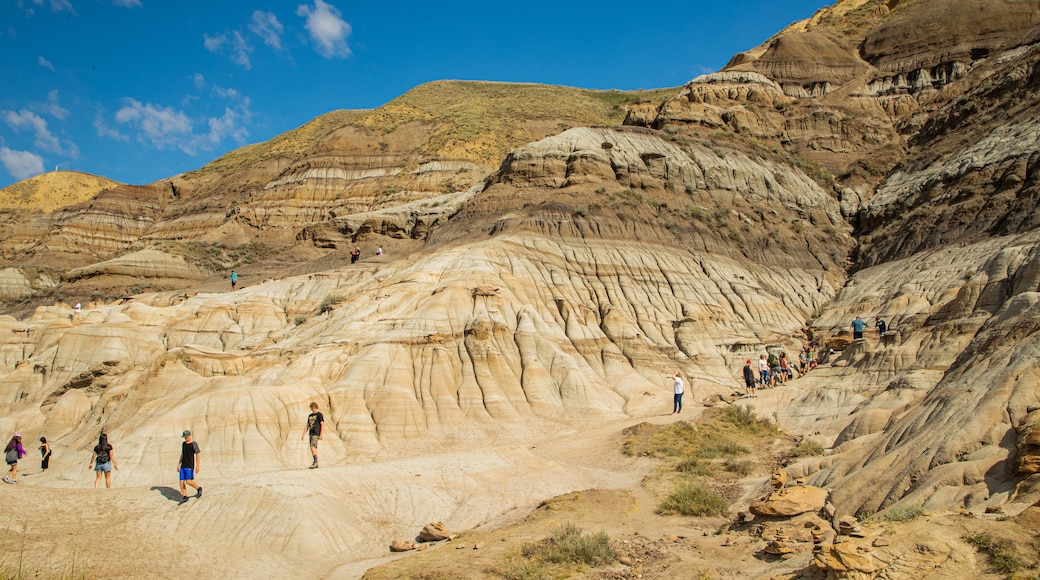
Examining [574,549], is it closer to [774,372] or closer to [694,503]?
[694,503]

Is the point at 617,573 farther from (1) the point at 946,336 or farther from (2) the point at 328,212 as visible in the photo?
(2) the point at 328,212

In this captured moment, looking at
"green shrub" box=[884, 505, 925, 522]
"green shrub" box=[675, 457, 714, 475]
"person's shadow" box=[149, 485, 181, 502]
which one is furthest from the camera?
"green shrub" box=[675, 457, 714, 475]

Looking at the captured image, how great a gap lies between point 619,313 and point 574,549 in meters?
21.9

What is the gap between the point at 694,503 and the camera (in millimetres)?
12734

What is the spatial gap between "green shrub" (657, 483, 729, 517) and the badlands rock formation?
5.71 ft

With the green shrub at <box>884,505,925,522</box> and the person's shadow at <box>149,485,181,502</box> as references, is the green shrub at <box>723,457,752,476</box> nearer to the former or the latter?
the green shrub at <box>884,505,925,522</box>

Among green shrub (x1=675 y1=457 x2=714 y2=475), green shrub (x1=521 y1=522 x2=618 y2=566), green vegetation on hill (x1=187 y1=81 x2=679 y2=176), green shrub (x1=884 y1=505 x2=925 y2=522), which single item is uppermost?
green vegetation on hill (x1=187 y1=81 x2=679 y2=176)

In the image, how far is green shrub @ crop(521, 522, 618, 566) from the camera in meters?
10.0

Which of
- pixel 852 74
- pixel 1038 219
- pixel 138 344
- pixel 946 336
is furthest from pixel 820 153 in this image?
pixel 138 344

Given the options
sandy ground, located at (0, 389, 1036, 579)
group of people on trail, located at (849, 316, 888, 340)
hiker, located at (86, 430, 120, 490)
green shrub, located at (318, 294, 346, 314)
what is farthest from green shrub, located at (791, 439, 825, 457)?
green shrub, located at (318, 294, 346, 314)

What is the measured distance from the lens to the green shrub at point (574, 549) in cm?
1001

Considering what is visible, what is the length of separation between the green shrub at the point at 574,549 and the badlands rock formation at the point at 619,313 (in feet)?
11.4

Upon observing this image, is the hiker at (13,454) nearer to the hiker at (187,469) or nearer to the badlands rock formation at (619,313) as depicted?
the badlands rock formation at (619,313)

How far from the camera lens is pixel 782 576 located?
811 centimetres
